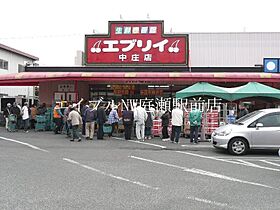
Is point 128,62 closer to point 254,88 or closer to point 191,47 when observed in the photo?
point 254,88

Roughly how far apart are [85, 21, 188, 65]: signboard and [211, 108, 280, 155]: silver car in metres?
9.91

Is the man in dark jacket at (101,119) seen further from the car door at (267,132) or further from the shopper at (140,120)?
the car door at (267,132)

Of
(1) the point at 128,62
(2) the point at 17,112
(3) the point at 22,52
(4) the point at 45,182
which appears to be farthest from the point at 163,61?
(3) the point at 22,52

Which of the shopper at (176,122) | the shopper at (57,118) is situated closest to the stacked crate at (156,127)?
the shopper at (176,122)

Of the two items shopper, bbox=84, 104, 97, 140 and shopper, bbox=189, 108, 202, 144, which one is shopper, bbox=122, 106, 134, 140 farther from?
shopper, bbox=189, 108, 202, 144

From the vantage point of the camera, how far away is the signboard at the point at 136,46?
21.4 metres

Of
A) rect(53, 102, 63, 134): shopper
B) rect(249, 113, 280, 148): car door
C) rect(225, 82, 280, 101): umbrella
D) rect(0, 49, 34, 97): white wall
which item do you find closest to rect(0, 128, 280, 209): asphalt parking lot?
rect(249, 113, 280, 148): car door

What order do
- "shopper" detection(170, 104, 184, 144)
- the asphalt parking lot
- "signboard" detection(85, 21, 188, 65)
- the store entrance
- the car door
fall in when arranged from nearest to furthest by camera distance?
the asphalt parking lot < the car door < "shopper" detection(170, 104, 184, 144) < "signboard" detection(85, 21, 188, 65) < the store entrance

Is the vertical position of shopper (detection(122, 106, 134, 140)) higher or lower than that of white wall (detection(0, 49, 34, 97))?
lower

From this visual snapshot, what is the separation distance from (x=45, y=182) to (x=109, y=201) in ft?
6.51

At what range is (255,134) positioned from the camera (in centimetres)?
1170

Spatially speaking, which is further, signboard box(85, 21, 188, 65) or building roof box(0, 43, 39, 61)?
building roof box(0, 43, 39, 61)

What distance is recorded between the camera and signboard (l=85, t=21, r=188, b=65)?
2136cm

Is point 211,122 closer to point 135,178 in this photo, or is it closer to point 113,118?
point 113,118
